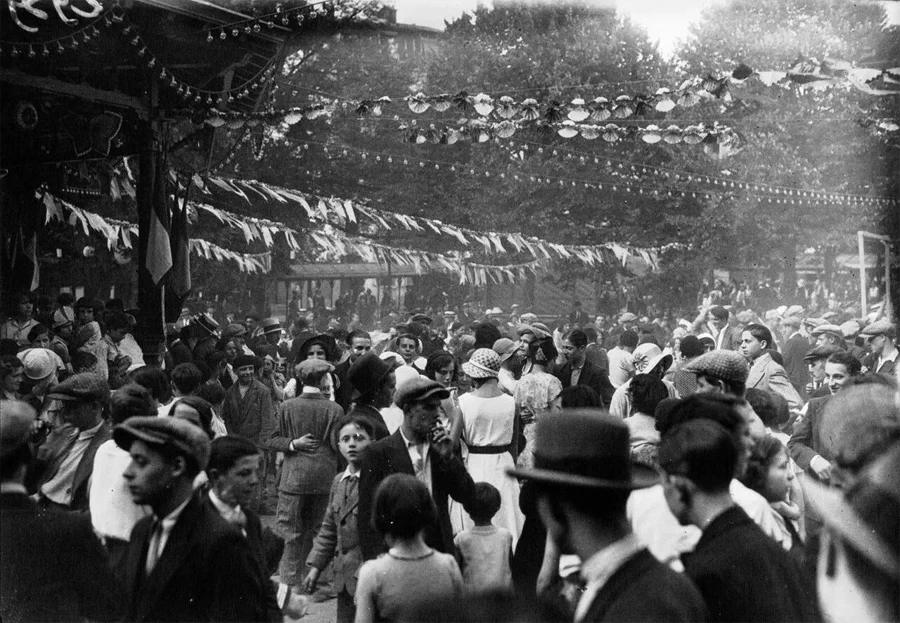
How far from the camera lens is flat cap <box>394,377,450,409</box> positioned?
5344mm

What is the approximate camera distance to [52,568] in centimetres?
351

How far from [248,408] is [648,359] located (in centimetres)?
339

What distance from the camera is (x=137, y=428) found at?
12.1ft

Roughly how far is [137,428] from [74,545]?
0.43m

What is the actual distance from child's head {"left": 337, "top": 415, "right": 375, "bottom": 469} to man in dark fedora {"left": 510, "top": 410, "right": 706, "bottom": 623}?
2.90 meters

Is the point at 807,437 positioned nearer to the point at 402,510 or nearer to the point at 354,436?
the point at 354,436

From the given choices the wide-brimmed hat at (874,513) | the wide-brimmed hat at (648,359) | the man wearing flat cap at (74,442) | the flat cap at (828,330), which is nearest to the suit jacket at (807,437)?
the wide-brimmed hat at (648,359)

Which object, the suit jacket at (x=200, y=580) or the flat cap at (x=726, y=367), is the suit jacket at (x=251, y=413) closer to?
the flat cap at (x=726, y=367)

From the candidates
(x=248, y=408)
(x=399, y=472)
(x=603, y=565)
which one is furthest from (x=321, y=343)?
(x=603, y=565)

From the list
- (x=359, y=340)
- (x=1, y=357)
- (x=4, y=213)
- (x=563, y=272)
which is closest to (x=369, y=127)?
(x=563, y=272)

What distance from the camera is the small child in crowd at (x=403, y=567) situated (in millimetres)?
4035

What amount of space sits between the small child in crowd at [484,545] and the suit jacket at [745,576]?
7.15 feet

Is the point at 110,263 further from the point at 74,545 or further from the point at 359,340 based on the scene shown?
the point at 74,545

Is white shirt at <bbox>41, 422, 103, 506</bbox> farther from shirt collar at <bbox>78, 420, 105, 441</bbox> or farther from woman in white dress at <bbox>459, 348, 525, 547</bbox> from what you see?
woman in white dress at <bbox>459, 348, 525, 547</bbox>
